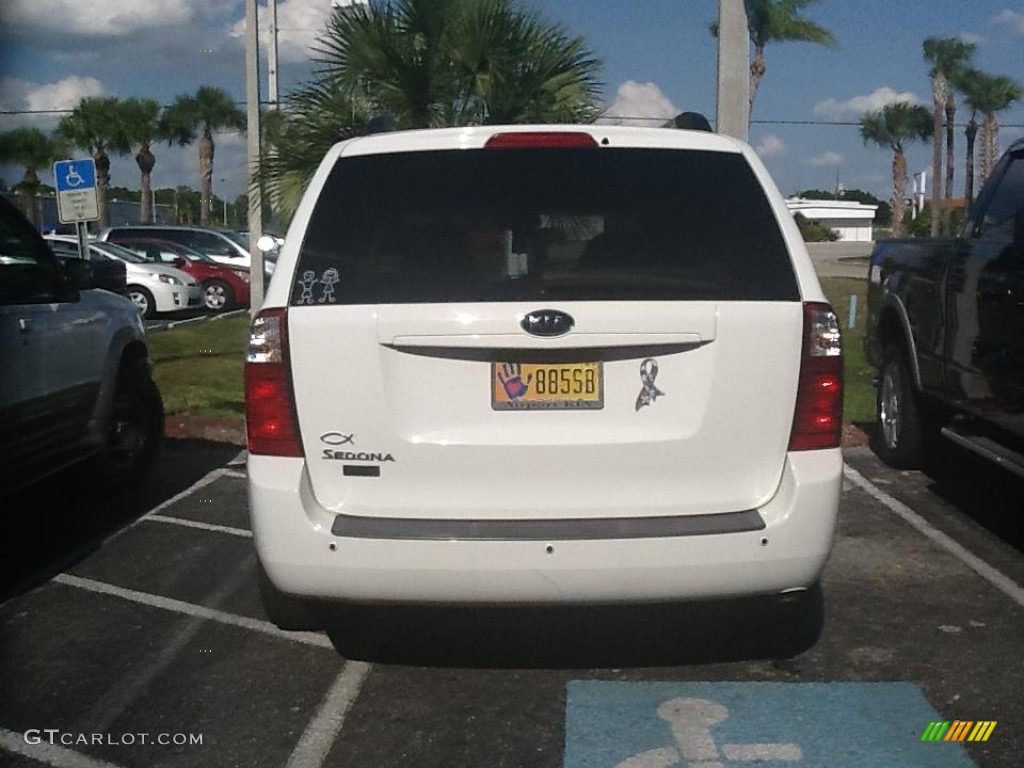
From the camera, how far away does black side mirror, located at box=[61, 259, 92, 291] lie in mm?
6602

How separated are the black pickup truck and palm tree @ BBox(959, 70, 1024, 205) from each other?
49.3m

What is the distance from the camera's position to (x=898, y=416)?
8047 millimetres

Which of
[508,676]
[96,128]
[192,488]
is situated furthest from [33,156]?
[508,676]

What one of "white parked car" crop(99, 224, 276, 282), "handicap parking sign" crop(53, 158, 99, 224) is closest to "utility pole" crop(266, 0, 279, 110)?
"white parked car" crop(99, 224, 276, 282)

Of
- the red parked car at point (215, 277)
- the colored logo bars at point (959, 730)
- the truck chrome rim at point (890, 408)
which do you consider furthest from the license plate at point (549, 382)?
the red parked car at point (215, 277)

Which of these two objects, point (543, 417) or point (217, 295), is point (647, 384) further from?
point (217, 295)

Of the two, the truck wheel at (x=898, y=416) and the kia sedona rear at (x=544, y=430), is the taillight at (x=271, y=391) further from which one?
the truck wheel at (x=898, y=416)

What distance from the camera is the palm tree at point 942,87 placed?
53188mm

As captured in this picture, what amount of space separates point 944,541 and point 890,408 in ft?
6.67

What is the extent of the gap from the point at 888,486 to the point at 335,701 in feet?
14.9

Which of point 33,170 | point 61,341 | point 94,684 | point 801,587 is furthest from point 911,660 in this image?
point 33,170

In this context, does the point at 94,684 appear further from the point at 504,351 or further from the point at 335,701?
the point at 504,351

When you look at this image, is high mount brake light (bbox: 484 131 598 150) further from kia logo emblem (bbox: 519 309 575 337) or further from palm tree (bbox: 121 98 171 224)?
palm tree (bbox: 121 98 171 224)

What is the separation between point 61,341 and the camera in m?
6.36
